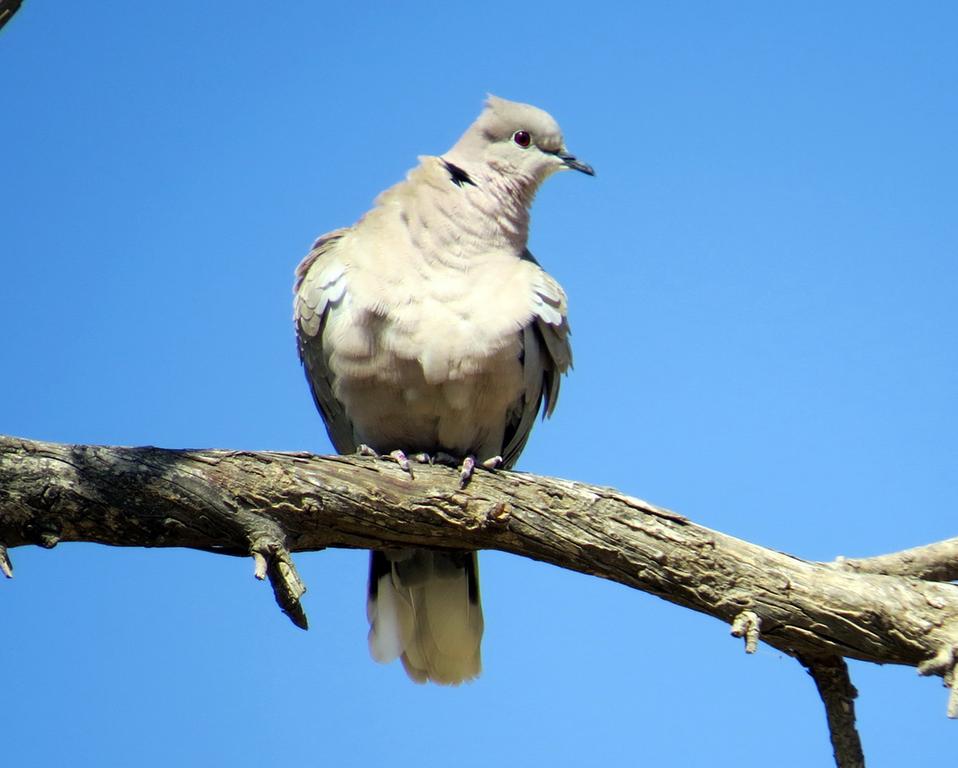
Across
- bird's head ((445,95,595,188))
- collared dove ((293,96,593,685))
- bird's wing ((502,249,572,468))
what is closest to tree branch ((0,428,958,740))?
collared dove ((293,96,593,685))

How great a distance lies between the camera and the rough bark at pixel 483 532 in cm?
385

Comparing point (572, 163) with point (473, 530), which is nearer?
point (473, 530)

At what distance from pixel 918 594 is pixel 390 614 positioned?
2112mm

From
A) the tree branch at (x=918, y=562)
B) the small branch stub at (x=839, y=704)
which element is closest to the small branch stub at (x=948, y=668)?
the small branch stub at (x=839, y=704)

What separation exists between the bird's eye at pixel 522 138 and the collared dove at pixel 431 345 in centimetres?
33

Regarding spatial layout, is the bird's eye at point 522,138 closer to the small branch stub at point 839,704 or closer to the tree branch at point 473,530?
the tree branch at point 473,530

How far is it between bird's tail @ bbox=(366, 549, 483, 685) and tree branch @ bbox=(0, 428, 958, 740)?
91cm

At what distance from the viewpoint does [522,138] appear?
19.0 feet

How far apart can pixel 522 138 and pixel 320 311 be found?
1301 millimetres

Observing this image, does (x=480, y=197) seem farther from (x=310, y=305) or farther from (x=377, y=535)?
(x=377, y=535)

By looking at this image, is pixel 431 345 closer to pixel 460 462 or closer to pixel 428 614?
pixel 460 462

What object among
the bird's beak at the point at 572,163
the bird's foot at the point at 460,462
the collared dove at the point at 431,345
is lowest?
the bird's foot at the point at 460,462

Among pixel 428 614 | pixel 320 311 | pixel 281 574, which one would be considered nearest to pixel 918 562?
pixel 428 614

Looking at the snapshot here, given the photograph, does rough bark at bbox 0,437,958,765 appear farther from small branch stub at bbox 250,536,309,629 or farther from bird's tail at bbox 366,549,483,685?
bird's tail at bbox 366,549,483,685
